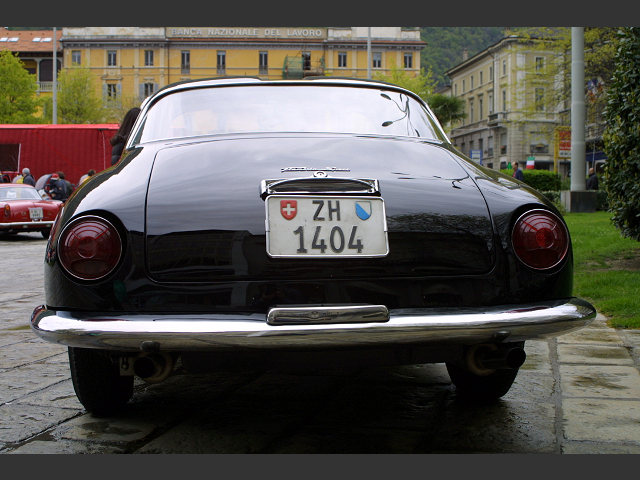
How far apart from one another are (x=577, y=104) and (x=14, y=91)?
3870 cm

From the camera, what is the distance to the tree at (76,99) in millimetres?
52969

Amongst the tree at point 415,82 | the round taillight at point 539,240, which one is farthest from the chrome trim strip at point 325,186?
the tree at point 415,82

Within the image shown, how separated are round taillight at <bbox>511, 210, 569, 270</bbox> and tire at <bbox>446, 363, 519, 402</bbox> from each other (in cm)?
88

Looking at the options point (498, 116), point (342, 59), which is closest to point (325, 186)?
point (342, 59)

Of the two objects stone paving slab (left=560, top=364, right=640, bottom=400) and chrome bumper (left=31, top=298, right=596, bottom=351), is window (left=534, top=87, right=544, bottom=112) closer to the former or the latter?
stone paving slab (left=560, top=364, right=640, bottom=400)

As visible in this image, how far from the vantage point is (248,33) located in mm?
A: 69500

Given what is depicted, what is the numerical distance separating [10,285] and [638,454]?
7.50 metres

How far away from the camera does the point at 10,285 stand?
850cm

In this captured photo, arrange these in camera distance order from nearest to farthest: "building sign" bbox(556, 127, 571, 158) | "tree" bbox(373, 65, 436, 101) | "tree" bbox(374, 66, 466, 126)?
"building sign" bbox(556, 127, 571, 158) < "tree" bbox(373, 65, 436, 101) < "tree" bbox(374, 66, 466, 126)

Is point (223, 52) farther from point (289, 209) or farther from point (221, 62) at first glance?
point (289, 209)

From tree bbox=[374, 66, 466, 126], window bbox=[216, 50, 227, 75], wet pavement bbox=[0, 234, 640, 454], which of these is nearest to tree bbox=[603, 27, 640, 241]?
wet pavement bbox=[0, 234, 640, 454]

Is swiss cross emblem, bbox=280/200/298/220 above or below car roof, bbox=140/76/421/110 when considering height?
below

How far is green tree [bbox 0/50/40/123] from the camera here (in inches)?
1800

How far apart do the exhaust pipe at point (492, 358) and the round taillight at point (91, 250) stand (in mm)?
1276
